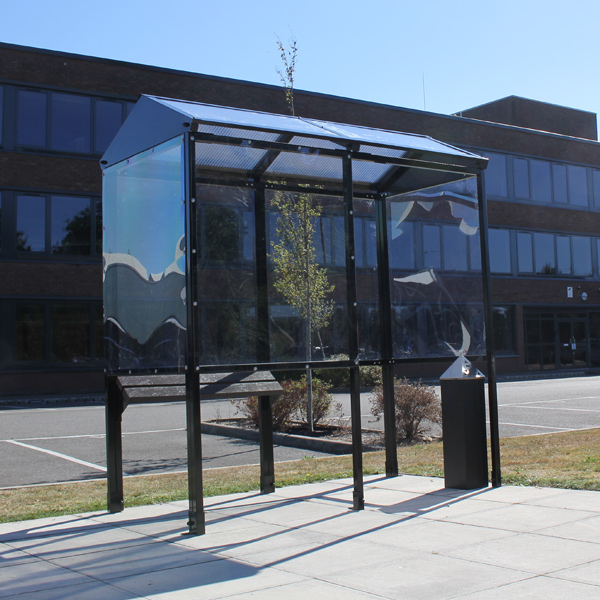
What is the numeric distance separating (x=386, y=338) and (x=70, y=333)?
746 inches

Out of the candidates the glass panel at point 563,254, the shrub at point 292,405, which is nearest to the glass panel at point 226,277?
the shrub at point 292,405

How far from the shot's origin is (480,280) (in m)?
8.52

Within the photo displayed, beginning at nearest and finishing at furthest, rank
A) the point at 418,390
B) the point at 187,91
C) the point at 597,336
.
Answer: the point at 418,390 < the point at 187,91 < the point at 597,336

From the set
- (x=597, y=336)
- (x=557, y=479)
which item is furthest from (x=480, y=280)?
(x=597, y=336)

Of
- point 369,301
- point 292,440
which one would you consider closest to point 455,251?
point 369,301

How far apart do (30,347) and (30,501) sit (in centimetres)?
1821

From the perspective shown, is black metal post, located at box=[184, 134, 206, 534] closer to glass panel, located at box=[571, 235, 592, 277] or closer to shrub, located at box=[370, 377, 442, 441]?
shrub, located at box=[370, 377, 442, 441]

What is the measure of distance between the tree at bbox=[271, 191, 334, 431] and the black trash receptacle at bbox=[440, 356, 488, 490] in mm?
1449

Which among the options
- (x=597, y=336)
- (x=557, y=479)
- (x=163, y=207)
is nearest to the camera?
(x=163, y=207)

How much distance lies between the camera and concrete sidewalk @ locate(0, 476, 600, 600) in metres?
4.27

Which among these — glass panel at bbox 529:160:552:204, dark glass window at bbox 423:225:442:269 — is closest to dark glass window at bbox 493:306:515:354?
glass panel at bbox 529:160:552:204

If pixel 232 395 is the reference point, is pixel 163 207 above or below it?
above

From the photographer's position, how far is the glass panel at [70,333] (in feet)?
82.2

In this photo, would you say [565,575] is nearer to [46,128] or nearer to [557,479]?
[557,479]
